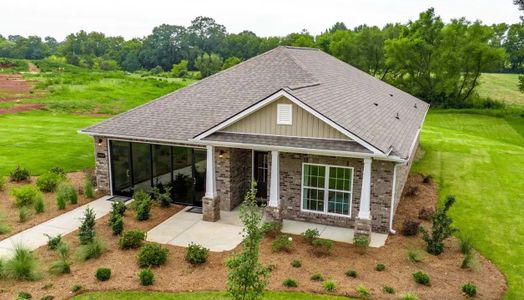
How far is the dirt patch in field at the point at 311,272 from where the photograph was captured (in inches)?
405

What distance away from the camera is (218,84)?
19906 mm

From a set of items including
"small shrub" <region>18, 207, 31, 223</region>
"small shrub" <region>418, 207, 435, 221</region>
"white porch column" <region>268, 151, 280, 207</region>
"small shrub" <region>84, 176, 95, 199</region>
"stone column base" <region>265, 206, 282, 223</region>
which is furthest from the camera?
"small shrub" <region>84, 176, 95, 199</region>

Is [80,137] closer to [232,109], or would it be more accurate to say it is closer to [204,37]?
[232,109]

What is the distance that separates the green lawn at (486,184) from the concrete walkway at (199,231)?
789 centimetres

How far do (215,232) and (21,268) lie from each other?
18.7 ft

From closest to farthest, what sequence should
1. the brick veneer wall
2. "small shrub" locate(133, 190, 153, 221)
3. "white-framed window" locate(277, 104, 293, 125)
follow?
1. "white-framed window" locate(277, 104, 293, 125)
2. the brick veneer wall
3. "small shrub" locate(133, 190, 153, 221)

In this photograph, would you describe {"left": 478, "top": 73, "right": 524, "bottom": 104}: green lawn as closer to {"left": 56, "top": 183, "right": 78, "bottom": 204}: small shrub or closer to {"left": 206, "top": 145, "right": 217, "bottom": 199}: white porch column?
{"left": 206, "top": 145, "right": 217, "bottom": 199}: white porch column

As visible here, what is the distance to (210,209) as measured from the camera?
14.9m

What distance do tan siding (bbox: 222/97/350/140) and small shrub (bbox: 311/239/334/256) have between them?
10.9 ft

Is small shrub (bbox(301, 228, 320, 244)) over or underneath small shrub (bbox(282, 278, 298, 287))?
over

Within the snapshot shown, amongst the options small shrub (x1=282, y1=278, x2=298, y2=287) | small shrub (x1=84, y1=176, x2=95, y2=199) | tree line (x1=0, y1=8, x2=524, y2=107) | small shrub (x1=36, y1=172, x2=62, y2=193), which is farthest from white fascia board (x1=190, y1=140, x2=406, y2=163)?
tree line (x1=0, y1=8, x2=524, y2=107)

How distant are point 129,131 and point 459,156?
2038 cm

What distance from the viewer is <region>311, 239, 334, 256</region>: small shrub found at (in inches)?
482

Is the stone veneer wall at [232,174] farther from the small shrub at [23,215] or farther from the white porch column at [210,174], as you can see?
the small shrub at [23,215]
